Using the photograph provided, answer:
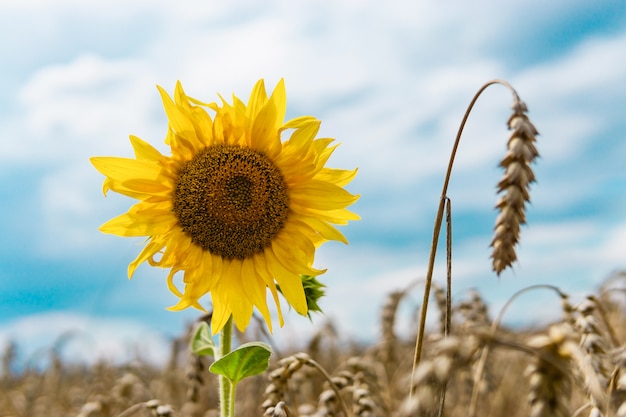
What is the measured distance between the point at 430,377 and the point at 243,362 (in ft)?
4.59

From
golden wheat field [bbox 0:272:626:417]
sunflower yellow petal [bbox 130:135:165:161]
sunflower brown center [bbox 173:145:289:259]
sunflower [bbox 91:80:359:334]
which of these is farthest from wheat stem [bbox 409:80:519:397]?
sunflower yellow petal [bbox 130:135:165:161]

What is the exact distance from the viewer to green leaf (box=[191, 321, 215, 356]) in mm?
2904

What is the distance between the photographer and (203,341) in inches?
118

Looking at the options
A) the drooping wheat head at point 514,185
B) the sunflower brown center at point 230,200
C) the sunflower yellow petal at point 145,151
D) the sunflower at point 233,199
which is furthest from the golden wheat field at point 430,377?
the sunflower yellow petal at point 145,151

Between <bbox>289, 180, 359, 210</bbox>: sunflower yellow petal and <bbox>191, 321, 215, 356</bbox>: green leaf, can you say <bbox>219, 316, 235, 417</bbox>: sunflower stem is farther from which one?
<bbox>289, 180, 359, 210</bbox>: sunflower yellow petal

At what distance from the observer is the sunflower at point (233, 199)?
283 cm

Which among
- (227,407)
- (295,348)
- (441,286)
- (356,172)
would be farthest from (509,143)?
(295,348)

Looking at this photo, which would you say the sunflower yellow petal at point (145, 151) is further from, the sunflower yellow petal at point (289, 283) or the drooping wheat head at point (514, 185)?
the drooping wheat head at point (514, 185)

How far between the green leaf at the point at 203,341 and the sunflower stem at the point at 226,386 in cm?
12

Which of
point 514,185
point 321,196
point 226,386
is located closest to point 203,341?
point 226,386

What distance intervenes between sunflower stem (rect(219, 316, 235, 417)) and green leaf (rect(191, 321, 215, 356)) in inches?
4.7

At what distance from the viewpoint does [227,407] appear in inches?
102

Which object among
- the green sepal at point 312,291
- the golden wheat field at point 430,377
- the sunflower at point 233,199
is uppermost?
the sunflower at point 233,199

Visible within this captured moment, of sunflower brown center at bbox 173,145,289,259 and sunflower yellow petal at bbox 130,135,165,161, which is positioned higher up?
sunflower yellow petal at bbox 130,135,165,161
